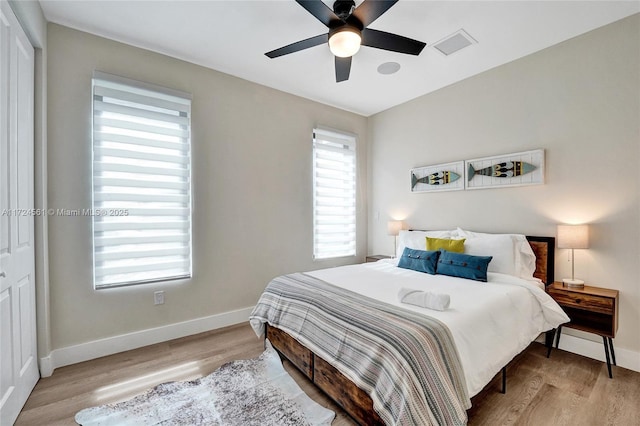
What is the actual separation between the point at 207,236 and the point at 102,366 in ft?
4.72

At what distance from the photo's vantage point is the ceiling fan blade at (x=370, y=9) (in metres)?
1.76

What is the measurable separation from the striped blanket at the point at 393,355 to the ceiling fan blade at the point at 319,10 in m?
1.97

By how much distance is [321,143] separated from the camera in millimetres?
4219

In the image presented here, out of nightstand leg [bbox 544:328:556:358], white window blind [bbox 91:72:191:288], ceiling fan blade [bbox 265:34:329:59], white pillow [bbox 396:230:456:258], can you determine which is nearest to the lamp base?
nightstand leg [bbox 544:328:556:358]

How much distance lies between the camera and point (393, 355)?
1503 mm

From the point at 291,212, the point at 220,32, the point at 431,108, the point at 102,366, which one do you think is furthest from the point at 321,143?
the point at 102,366

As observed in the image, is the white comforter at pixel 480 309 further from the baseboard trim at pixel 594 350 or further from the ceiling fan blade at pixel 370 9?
the ceiling fan blade at pixel 370 9

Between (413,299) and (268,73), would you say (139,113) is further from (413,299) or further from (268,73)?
(413,299)

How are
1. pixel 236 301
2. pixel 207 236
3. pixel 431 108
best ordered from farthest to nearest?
pixel 431 108
pixel 236 301
pixel 207 236

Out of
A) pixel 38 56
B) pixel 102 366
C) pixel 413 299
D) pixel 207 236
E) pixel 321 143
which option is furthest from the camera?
pixel 321 143

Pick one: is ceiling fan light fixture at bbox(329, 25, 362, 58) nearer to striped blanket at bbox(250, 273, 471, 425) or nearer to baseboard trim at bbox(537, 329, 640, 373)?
striped blanket at bbox(250, 273, 471, 425)

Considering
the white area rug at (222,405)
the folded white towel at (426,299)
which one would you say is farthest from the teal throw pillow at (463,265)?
the white area rug at (222,405)

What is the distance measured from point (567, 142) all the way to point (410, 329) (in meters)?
2.58

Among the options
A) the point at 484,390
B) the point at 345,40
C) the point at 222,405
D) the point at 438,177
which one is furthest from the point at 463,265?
the point at 222,405
